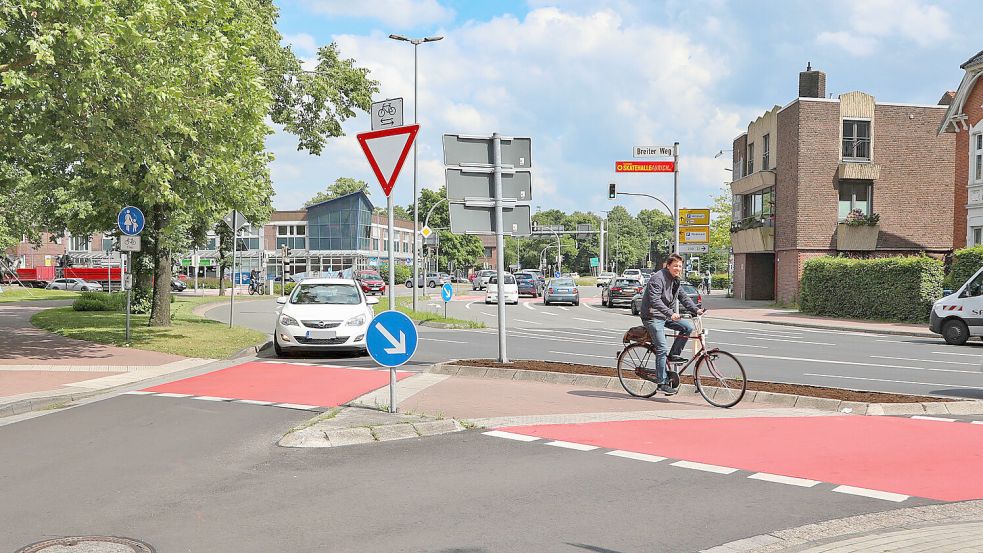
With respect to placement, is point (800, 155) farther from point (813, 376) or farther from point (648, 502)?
point (648, 502)

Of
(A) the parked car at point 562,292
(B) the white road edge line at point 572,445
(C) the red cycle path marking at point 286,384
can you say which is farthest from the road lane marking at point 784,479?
(A) the parked car at point 562,292

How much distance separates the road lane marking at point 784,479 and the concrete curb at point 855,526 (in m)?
0.83

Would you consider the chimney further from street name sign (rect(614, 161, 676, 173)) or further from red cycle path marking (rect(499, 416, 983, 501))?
red cycle path marking (rect(499, 416, 983, 501))

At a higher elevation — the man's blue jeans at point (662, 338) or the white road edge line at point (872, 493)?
the man's blue jeans at point (662, 338)

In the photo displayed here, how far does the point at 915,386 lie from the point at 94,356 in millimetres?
13665

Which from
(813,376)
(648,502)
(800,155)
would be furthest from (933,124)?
(648,502)

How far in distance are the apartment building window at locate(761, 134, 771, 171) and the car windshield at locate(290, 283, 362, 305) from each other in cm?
3383

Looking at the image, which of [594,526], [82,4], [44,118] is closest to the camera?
[594,526]

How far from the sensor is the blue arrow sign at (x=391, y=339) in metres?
8.99

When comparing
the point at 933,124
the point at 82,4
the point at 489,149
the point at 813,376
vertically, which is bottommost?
the point at 813,376

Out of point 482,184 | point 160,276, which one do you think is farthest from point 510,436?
point 160,276

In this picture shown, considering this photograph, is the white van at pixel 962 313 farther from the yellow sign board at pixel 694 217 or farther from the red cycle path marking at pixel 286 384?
the yellow sign board at pixel 694 217

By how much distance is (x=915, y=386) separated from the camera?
12945 mm

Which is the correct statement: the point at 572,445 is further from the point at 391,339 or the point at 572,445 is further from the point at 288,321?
the point at 288,321
